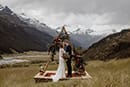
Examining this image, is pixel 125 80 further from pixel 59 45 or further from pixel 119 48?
pixel 119 48

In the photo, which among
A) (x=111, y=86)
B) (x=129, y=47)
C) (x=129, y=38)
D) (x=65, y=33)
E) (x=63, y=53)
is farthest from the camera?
(x=129, y=38)

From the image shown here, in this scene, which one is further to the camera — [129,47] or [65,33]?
[129,47]

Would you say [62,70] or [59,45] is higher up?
[59,45]

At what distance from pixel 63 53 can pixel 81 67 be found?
9.23 feet

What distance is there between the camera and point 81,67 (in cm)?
2027

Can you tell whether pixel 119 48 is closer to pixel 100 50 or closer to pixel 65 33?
pixel 100 50

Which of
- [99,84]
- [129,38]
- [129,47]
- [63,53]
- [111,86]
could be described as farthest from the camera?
[129,38]

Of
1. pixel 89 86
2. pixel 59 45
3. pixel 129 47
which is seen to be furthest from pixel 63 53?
pixel 129 47

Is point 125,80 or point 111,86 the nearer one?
point 111,86

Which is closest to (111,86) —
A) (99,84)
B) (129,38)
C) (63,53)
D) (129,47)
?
(99,84)

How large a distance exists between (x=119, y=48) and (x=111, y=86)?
6381 centimetres

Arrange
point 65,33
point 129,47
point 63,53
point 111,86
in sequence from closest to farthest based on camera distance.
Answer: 1. point 111,86
2. point 63,53
3. point 65,33
4. point 129,47

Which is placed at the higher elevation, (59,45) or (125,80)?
(59,45)

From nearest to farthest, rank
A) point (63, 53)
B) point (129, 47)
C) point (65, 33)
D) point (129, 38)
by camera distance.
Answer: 1. point (63, 53)
2. point (65, 33)
3. point (129, 47)
4. point (129, 38)
